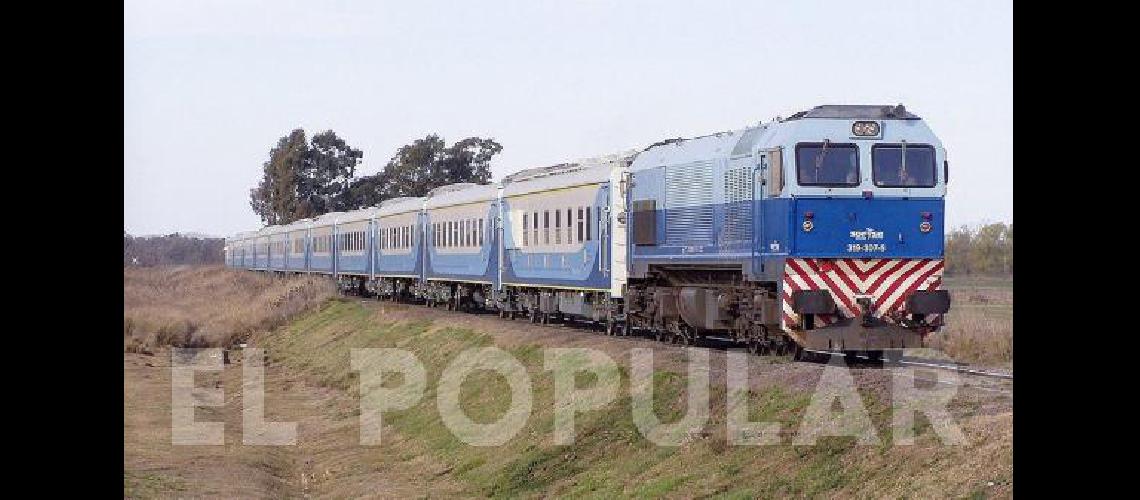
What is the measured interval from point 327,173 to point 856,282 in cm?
9444

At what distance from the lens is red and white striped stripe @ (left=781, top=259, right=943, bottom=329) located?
898 inches

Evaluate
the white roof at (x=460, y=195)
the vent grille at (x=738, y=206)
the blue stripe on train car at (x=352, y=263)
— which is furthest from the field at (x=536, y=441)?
the blue stripe on train car at (x=352, y=263)

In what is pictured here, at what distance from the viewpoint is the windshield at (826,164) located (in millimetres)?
23062

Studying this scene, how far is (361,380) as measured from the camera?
143 ft

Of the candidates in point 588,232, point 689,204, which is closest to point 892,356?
point 689,204

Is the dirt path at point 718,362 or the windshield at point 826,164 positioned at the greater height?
the windshield at point 826,164

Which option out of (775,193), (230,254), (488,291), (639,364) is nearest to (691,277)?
(639,364)

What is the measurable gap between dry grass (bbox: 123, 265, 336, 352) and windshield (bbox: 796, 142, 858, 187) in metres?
45.0

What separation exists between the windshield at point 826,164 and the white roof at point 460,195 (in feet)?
67.0

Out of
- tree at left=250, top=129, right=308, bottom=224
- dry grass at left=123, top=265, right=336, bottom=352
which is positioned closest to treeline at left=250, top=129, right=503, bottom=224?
tree at left=250, top=129, right=308, bottom=224

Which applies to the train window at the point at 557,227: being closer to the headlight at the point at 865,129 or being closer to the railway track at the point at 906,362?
the railway track at the point at 906,362

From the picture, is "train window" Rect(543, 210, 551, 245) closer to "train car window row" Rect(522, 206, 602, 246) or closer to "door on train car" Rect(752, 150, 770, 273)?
"train car window row" Rect(522, 206, 602, 246)
